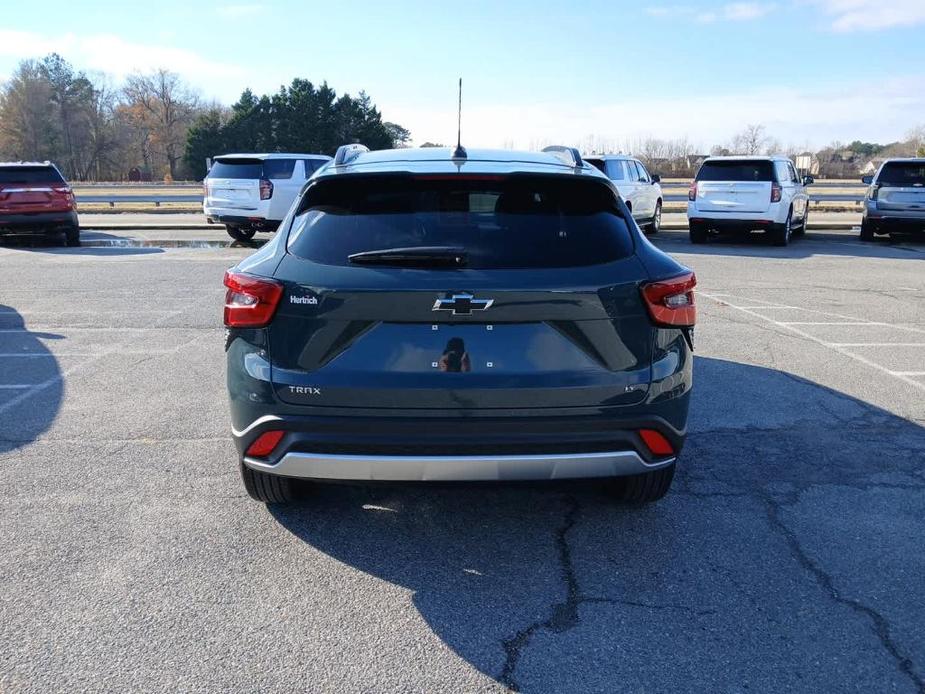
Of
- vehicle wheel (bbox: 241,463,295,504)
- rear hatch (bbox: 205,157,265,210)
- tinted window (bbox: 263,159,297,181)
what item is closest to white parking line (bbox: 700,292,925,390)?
vehicle wheel (bbox: 241,463,295,504)

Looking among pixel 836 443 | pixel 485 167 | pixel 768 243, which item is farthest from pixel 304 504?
pixel 768 243

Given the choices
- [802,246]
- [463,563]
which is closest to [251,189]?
[802,246]

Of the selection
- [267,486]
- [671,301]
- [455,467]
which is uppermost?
[671,301]

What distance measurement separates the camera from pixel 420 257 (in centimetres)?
324

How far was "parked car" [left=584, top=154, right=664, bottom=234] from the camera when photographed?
1820 cm

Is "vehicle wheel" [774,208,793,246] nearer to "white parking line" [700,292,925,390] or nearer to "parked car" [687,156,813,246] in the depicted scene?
"parked car" [687,156,813,246]

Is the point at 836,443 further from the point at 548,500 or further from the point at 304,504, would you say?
the point at 304,504

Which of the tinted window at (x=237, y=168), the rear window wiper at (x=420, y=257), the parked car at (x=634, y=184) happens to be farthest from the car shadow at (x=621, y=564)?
the tinted window at (x=237, y=168)

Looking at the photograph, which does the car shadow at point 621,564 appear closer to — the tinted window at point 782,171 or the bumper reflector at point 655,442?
the bumper reflector at point 655,442

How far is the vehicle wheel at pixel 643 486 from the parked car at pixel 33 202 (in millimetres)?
15946

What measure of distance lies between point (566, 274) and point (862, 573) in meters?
1.83

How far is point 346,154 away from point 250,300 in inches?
46.1

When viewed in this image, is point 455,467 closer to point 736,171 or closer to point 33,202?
point 736,171

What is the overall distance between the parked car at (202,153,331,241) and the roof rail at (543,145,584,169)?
1353cm
